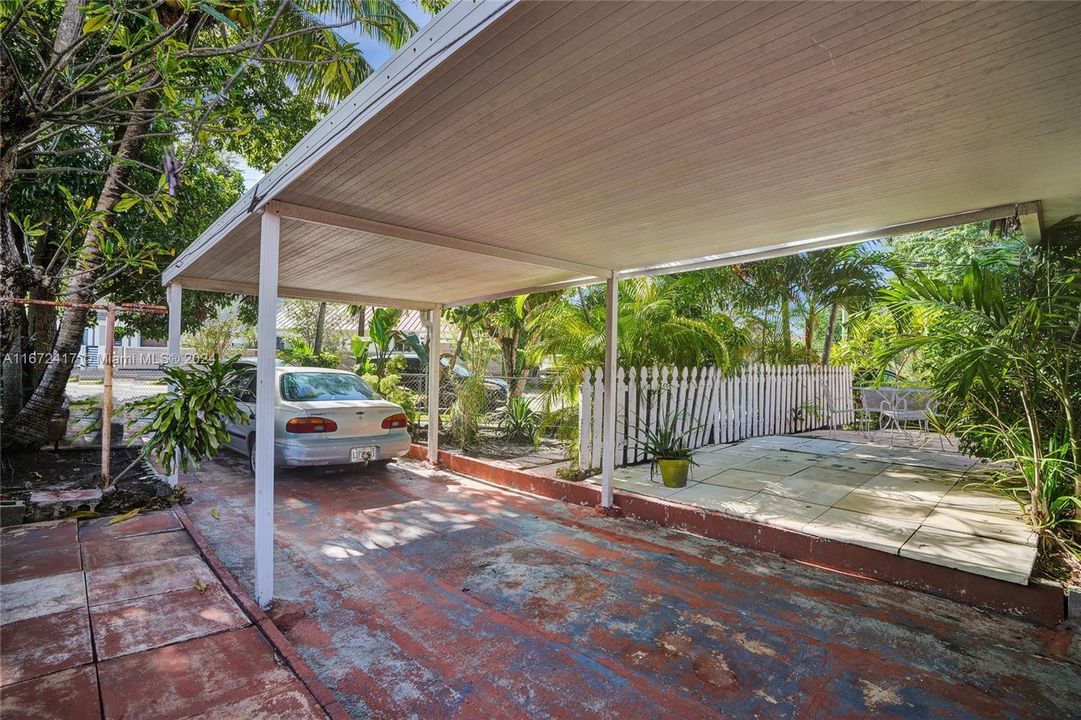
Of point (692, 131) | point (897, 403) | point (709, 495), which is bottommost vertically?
point (709, 495)

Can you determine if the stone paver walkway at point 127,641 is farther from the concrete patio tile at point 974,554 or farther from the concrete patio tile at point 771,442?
the concrete patio tile at point 771,442

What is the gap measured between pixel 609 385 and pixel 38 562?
5331mm

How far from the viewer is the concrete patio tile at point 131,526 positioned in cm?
465

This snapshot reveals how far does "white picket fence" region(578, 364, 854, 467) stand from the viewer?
22.7 feet

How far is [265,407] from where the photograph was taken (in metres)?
3.66

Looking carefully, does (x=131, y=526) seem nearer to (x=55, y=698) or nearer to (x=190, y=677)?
(x=55, y=698)

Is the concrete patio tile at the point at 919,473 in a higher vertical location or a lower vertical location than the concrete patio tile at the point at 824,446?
lower

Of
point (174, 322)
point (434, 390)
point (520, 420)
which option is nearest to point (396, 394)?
point (434, 390)

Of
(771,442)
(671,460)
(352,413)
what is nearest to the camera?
(671,460)

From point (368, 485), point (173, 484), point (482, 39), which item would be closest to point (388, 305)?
point (368, 485)

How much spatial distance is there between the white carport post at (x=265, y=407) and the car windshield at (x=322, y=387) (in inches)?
138

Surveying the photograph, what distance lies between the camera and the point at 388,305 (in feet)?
28.7

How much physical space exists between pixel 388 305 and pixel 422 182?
18.2ft

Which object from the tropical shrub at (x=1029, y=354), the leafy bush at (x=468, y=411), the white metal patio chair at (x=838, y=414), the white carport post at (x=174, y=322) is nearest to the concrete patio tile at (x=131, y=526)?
the white carport post at (x=174, y=322)
